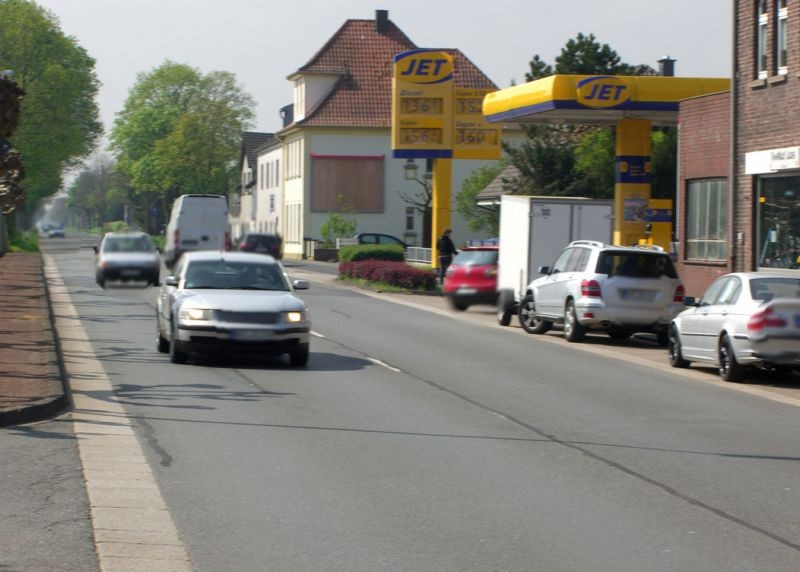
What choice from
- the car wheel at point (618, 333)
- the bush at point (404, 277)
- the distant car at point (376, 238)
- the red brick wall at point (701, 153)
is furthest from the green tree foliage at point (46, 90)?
the car wheel at point (618, 333)

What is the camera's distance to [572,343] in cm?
2547

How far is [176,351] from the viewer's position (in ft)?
61.4

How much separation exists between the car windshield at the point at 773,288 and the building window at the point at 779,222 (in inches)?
380

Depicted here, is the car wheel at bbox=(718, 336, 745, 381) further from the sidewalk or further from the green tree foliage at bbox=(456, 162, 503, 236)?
the green tree foliage at bbox=(456, 162, 503, 236)

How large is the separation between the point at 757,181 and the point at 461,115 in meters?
A: 22.7

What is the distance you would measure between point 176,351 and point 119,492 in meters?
9.36

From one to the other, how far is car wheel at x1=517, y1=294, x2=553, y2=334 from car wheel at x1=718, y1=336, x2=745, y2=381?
8.23 metres

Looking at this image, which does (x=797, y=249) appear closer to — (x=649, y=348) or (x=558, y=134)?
(x=649, y=348)

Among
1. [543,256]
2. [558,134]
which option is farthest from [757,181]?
[558,134]

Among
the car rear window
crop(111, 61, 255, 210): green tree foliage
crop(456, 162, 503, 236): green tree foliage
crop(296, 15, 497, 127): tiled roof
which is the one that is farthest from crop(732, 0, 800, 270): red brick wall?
crop(296, 15, 497, 127): tiled roof

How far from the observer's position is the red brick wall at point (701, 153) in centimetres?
3141

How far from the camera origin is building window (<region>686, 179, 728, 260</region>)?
104ft

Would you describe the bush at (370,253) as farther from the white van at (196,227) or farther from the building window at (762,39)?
the white van at (196,227)

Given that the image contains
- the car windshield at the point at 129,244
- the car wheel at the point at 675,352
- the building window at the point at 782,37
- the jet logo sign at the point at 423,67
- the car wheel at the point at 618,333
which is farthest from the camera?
the jet logo sign at the point at 423,67
